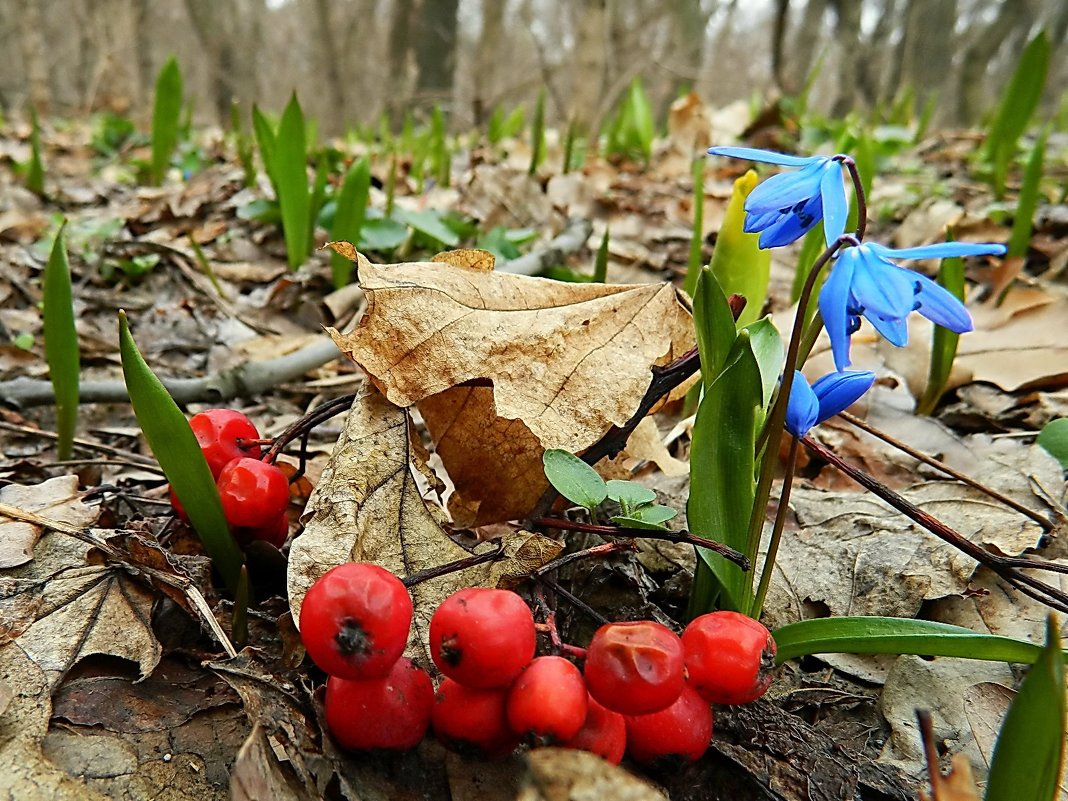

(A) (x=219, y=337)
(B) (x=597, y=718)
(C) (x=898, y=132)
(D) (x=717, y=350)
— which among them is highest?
(C) (x=898, y=132)

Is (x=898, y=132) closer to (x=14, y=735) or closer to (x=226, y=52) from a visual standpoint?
(x=14, y=735)

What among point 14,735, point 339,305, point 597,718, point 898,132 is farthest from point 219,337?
point 898,132

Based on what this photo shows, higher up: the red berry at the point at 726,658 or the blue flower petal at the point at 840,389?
the blue flower petal at the point at 840,389

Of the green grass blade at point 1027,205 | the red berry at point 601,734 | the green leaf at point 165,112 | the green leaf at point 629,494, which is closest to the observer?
the red berry at point 601,734

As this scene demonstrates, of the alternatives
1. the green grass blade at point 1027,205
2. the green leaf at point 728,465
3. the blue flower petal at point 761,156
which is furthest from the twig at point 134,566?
the green grass blade at point 1027,205

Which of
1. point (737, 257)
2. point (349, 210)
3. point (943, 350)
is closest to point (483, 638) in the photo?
point (737, 257)

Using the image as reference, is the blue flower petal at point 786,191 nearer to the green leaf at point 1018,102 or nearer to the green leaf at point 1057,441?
the green leaf at point 1057,441

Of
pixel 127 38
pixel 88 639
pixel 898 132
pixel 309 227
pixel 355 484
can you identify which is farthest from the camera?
pixel 127 38
